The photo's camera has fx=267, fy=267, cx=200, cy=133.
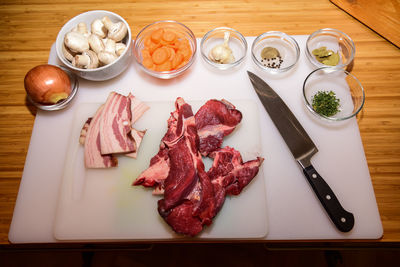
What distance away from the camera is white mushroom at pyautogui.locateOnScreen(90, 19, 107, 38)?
1785 mm

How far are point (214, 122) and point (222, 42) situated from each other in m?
0.71

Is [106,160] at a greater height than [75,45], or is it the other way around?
[75,45]

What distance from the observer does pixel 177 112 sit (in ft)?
5.53

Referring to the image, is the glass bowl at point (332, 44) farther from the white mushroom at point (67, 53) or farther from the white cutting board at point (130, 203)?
the white mushroom at point (67, 53)

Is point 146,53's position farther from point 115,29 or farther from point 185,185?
point 185,185

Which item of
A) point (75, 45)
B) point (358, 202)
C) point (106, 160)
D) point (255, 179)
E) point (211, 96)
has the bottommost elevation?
point (358, 202)

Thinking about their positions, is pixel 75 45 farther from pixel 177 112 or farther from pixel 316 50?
pixel 316 50

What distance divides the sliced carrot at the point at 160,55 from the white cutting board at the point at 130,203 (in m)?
0.47

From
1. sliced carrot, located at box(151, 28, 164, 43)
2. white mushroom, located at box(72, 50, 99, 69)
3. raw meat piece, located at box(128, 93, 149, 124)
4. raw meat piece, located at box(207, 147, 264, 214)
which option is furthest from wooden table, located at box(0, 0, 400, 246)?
raw meat piece, located at box(207, 147, 264, 214)

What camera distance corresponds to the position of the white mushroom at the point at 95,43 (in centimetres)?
171

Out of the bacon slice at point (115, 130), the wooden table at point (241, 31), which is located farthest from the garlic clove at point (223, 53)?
the bacon slice at point (115, 130)

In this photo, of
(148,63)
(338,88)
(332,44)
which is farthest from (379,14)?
(148,63)

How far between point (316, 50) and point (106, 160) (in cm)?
163
